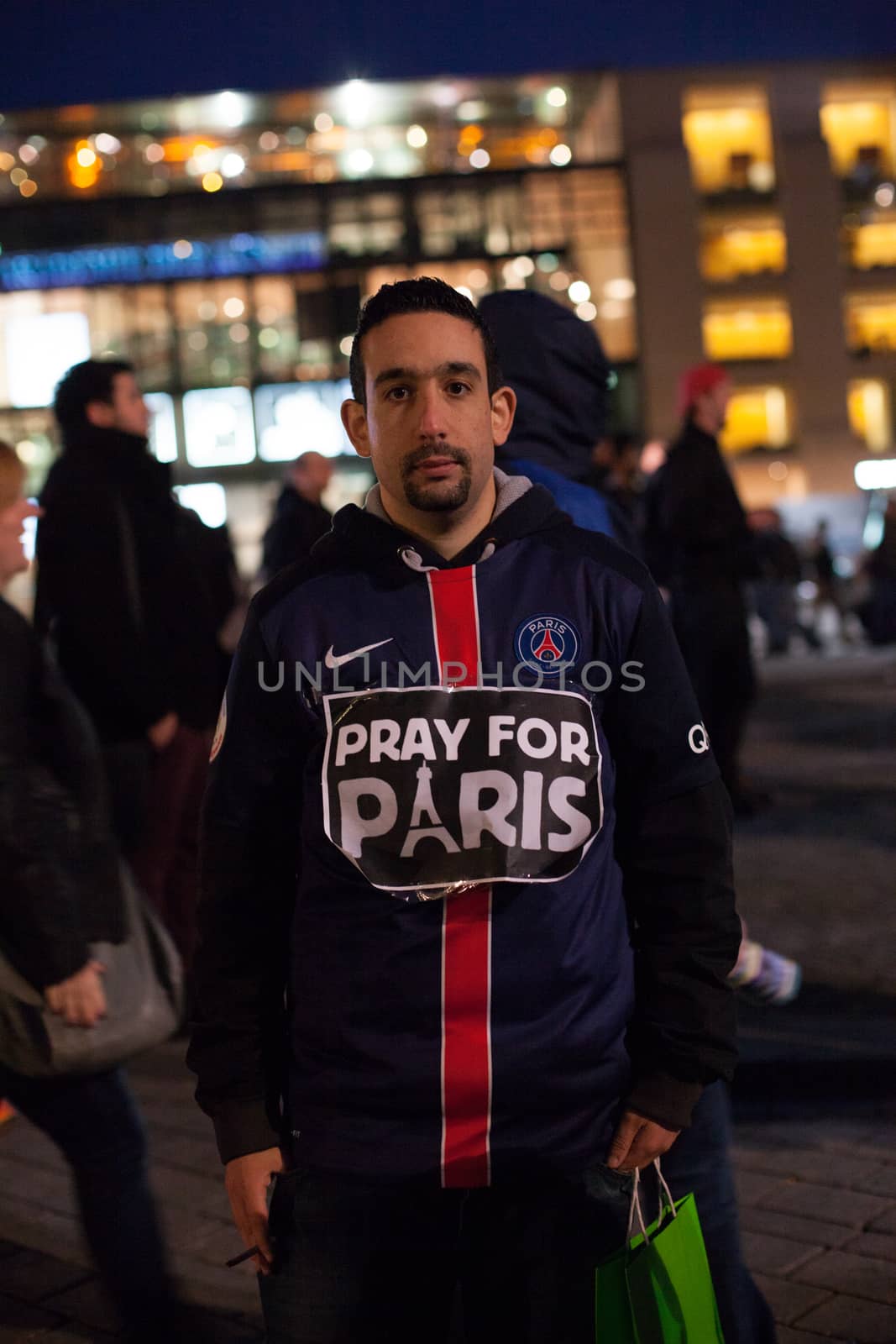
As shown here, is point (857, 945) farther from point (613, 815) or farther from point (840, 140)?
point (840, 140)

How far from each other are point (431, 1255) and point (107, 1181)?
1179 mm

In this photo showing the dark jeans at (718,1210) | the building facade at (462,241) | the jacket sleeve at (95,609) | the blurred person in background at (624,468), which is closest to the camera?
the dark jeans at (718,1210)

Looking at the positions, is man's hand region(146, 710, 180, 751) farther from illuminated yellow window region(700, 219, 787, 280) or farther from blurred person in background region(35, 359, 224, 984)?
illuminated yellow window region(700, 219, 787, 280)

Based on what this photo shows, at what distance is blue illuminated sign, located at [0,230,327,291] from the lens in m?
48.2

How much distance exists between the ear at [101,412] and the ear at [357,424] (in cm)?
304

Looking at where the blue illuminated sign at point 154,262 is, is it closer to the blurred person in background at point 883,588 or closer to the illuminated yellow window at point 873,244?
the illuminated yellow window at point 873,244

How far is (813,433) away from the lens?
183ft

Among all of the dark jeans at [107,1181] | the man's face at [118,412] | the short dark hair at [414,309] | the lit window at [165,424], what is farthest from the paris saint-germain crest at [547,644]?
the lit window at [165,424]

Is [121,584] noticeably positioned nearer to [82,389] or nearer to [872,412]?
[82,389]

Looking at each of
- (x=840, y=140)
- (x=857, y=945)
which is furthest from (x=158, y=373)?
(x=857, y=945)

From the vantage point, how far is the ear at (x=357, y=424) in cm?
225

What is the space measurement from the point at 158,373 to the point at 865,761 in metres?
40.5

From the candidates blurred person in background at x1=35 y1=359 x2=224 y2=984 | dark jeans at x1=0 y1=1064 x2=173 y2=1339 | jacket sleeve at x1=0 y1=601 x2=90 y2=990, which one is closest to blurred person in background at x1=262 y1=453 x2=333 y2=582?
blurred person in background at x1=35 y1=359 x2=224 y2=984

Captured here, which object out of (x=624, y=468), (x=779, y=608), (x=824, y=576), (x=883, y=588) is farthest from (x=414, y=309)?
(x=824, y=576)
